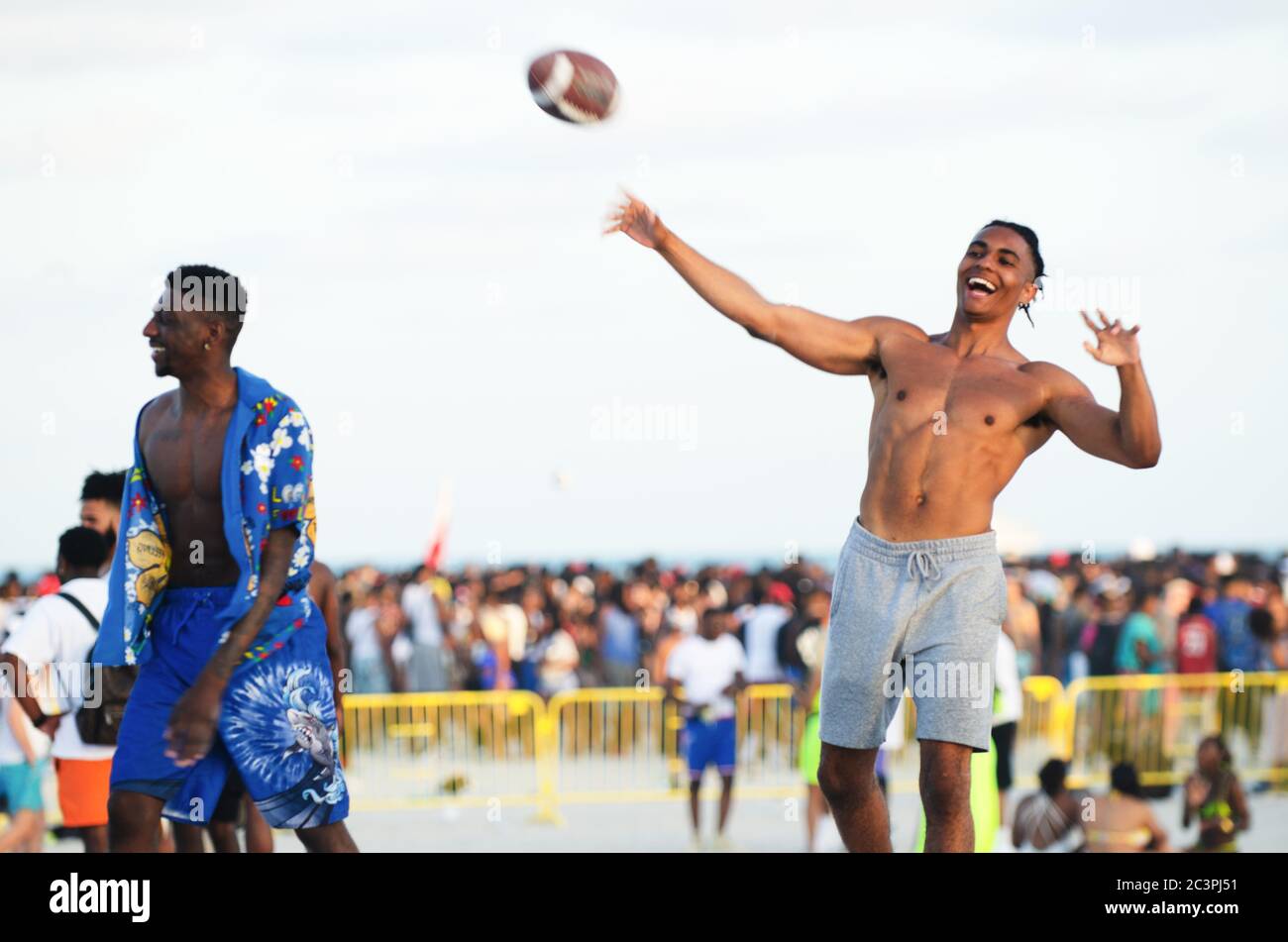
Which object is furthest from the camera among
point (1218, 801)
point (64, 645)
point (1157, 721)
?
point (1157, 721)

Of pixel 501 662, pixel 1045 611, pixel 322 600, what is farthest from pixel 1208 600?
pixel 322 600

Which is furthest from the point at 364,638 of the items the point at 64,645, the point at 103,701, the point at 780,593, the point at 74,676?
the point at 103,701

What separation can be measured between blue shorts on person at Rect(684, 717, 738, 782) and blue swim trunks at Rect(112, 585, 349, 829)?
7.35 metres

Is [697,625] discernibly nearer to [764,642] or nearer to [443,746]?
[764,642]

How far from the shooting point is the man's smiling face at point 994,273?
5.97 meters

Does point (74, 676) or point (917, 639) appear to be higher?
point (917, 639)

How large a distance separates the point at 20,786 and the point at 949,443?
16.9 ft

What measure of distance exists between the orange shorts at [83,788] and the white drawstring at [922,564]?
361 cm

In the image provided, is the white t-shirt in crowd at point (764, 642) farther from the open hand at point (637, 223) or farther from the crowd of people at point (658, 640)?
the open hand at point (637, 223)

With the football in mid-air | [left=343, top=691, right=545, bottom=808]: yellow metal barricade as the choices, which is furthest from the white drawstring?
[left=343, top=691, right=545, bottom=808]: yellow metal barricade

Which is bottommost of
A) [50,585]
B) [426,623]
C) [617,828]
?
[617,828]

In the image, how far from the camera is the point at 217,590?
18.6 feet

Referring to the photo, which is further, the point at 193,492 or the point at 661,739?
A: the point at 661,739

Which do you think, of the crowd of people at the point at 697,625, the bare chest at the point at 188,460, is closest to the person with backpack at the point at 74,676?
the bare chest at the point at 188,460
